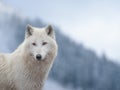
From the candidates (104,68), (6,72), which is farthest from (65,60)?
(6,72)

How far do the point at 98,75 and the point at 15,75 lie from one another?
127 ft

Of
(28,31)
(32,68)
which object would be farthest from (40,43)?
(32,68)

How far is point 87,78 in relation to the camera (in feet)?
175

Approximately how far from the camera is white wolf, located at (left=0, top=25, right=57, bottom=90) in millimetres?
14461

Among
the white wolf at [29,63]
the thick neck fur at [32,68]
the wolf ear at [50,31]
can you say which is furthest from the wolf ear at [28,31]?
the wolf ear at [50,31]

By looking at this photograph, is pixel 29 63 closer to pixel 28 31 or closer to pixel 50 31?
pixel 28 31

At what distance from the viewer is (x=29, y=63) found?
48.1 feet

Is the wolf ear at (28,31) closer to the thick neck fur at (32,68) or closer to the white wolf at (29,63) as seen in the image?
the white wolf at (29,63)

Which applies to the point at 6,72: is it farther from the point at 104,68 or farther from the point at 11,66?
the point at 104,68

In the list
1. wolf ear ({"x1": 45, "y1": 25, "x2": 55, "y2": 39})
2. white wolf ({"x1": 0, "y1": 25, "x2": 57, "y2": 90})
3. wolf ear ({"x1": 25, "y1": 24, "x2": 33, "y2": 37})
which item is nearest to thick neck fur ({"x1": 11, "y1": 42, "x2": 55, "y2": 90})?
white wolf ({"x1": 0, "y1": 25, "x2": 57, "y2": 90})

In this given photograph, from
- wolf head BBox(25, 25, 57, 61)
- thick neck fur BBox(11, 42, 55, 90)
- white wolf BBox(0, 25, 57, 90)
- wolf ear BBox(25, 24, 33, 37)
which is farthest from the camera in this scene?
wolf ear BBox(25, 24, 33, 37)

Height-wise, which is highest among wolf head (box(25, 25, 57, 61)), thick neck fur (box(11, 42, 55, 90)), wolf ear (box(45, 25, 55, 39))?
wolf ear (box(45, 25, 55, 39))

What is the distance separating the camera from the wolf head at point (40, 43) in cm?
1425

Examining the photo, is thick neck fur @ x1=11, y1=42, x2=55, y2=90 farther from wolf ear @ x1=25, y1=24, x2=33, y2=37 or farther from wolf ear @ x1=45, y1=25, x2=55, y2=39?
wolf ear @ x1=45, y1=25, x2=55, y2=39
